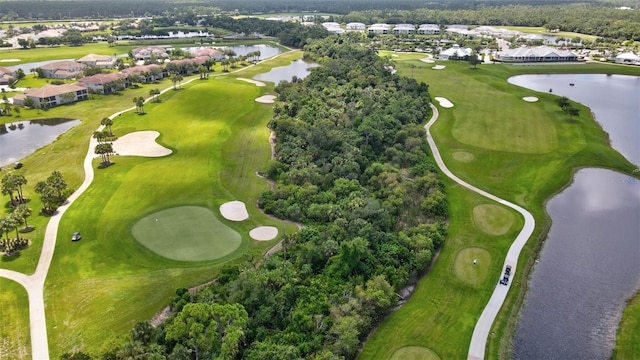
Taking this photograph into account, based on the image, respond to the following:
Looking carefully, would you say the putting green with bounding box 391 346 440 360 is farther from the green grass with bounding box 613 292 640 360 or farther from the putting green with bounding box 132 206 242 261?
the putting green with bounding box 132 206 242 261

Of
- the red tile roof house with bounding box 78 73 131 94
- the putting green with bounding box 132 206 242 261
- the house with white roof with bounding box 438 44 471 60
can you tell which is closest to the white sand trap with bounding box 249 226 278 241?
the putting green with bounding box 132 206 242 261

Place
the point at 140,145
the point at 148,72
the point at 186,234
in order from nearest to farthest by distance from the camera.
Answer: the point at 186,234, the point at 140,145, the point at 148,72

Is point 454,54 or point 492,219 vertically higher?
point 454,54

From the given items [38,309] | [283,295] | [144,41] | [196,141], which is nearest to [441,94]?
[196,141]

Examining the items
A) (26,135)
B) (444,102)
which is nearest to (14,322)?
(26,135)

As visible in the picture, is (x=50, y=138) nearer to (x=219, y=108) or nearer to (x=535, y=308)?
(x=219, y=108)

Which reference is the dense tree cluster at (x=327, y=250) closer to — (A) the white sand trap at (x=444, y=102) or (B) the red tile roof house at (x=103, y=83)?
(A) the white sand trap at (x=444, y=102)

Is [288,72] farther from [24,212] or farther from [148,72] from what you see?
[24,212]
